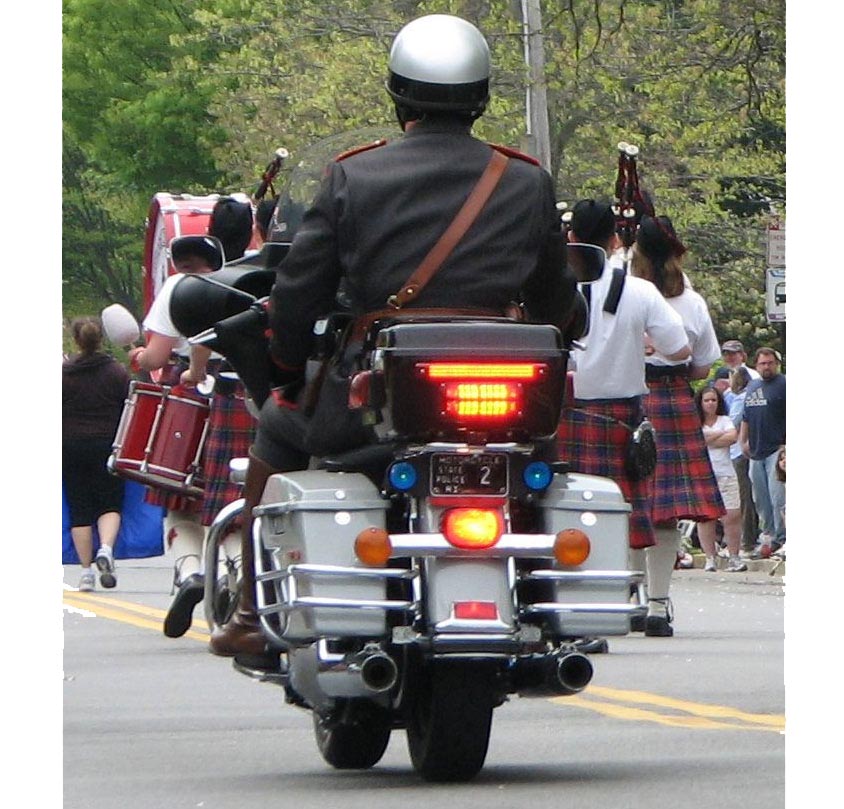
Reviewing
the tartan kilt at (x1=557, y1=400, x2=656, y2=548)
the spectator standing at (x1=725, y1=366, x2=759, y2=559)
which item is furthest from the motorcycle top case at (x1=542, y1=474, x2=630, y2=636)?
the spectator standing at (x1=725, y1=366, x2=759, y2=559)

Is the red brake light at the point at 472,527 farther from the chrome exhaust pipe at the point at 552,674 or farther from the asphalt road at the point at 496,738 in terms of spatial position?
the asphalt road at the point at 496,738

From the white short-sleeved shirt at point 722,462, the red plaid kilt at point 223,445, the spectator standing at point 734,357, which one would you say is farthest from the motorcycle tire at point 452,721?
the spectator standing at point 734,357

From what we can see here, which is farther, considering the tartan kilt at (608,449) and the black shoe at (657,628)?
the black shoe at (657,628)

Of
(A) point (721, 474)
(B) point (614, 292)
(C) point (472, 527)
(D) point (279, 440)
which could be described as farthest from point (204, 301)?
(A) point (721, 474)

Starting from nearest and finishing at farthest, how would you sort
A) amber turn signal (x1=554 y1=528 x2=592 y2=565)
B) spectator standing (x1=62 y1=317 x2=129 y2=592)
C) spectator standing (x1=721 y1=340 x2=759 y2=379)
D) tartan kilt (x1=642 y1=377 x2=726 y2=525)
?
amber turn signal (x1=554 y1=528 x2=592 y2=565) < tartan kilt (x1=642 y1=377 x2=726 y2=525) < spectator standing (x1=62 y1=317 x2=129 y2=592) < spectator standing (x1=721 y1=340 x2=759 y2=379)

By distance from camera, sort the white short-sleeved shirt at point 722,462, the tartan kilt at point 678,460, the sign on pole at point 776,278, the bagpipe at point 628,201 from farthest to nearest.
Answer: the sign on pole at point 776,278 → the white short-sleeved shirt at point 722,462 → the bagpipe at point 628,201 → the tartan kilt at point 678,460

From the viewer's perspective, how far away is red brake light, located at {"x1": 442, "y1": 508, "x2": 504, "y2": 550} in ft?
22.1

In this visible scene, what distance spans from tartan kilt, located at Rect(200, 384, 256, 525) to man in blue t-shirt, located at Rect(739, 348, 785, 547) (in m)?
8.58

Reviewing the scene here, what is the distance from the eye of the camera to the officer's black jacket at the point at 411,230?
6.95 meters

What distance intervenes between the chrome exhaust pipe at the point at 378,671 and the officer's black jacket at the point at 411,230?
81cm

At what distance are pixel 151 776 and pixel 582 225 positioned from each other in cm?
522

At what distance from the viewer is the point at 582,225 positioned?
1238 centimetres

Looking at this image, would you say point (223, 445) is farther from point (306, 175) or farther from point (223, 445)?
point (306, 175)

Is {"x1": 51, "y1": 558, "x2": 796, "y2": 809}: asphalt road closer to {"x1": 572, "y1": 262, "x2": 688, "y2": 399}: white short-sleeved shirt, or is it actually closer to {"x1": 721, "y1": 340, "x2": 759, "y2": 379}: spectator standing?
{"x1": 572, "y1": 262, "x2": 688, "y2": 399}: white short-sleeved shirt
